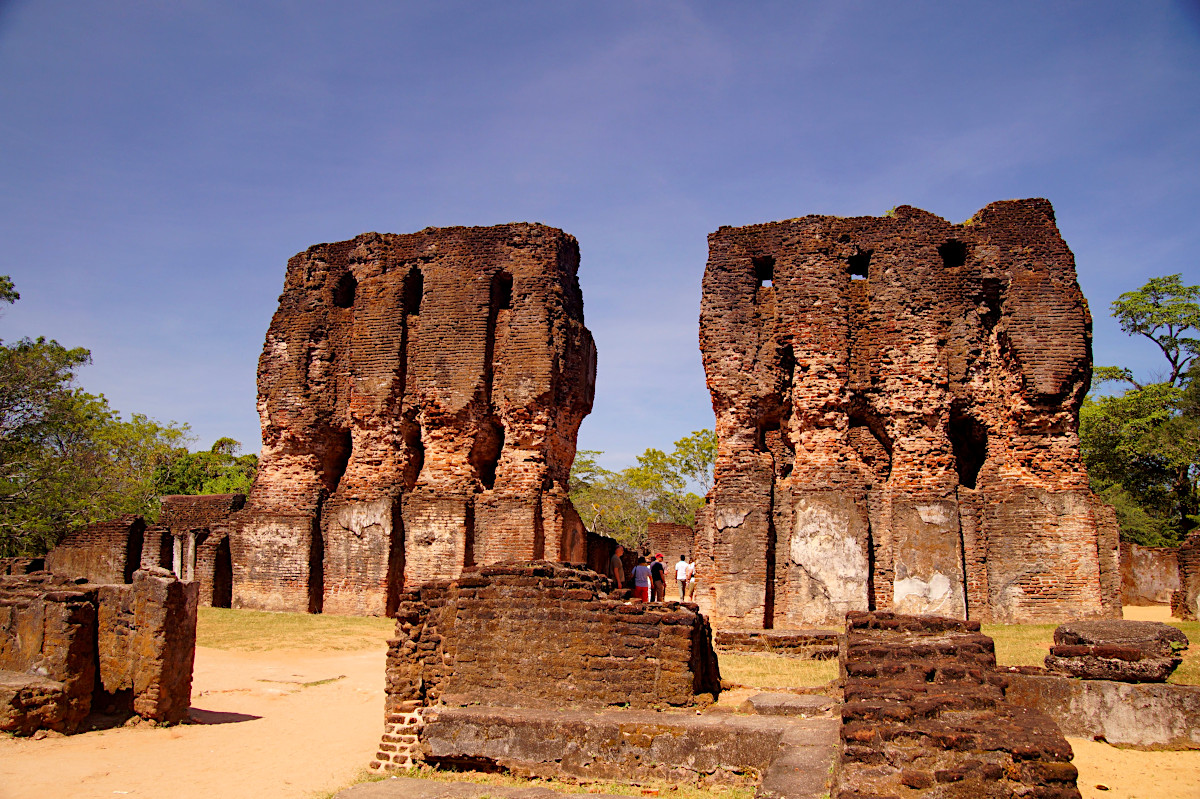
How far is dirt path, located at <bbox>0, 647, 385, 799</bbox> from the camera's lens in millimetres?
6422

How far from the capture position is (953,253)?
659 inches

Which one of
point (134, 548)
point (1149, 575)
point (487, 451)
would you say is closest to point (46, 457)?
point (134, 548)

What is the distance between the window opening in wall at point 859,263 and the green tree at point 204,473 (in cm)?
2328

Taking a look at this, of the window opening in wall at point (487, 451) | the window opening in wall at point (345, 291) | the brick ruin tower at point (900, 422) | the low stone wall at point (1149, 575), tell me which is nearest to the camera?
the brick ruin tower at point (900, 422)

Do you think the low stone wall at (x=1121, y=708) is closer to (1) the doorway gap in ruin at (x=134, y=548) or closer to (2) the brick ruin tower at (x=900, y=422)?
(2) the brick ruin tower at (x=900, y=422)

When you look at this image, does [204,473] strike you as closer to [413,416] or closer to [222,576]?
[222,576]

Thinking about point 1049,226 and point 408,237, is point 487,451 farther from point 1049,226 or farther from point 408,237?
point 1049,226

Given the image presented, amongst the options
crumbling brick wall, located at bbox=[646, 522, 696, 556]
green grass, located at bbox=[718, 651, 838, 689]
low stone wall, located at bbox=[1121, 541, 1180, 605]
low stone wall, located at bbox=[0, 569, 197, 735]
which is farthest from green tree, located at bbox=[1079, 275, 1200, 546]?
low stone wall, located at bbox=[0, 569, 197, 735]

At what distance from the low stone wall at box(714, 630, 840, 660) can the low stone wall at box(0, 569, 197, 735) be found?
6.72m

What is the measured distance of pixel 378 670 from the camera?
11.8 m

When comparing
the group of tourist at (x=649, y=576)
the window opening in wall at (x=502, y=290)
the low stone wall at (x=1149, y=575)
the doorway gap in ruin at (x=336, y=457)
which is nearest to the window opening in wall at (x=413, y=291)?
the window opening in wall at (x=502, y=290)

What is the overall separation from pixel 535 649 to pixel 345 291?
14367 mm

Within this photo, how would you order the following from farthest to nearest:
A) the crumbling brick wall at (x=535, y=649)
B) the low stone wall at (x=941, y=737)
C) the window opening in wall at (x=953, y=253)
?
the window opening in wall at (x=953, y=253)
the crumbling brick wall at (x=535, y=649)
the low stone wall at (x=941, y=737)

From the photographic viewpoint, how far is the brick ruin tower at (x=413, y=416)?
17.1m
